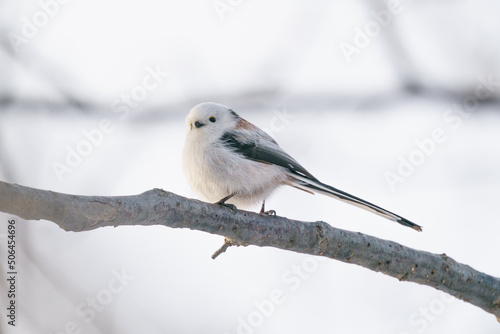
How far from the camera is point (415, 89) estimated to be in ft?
7.71

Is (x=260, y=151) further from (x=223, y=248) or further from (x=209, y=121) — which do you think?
(x=223, y=248)

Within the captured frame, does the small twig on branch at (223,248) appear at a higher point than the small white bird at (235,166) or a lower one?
lower

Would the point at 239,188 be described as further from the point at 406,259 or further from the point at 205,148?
the point at 406,259

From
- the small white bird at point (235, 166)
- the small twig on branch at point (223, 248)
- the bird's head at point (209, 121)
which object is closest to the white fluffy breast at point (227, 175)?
the small white bird at point (235, 166)

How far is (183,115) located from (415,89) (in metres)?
1.27

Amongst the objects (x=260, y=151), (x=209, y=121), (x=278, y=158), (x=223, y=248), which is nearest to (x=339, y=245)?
(x=223, y=248)

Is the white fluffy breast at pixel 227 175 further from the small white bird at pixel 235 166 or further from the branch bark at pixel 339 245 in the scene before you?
the branch bark at pixel 339 245

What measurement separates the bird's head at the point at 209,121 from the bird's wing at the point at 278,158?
3.8 inches

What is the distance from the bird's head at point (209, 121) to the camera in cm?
399

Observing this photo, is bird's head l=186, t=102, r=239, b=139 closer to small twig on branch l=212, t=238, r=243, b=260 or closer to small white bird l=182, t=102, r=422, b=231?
small white bird l=182, t=102, r=422, b=231

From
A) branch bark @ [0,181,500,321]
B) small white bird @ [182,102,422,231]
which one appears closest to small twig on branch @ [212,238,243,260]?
branch bark @ [0,181,500,321]

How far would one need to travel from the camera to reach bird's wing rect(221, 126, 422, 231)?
3.54 meters

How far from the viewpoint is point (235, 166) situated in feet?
12.2

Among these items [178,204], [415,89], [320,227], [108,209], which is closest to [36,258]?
[108,209]
